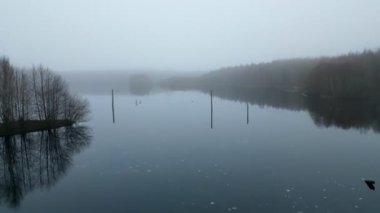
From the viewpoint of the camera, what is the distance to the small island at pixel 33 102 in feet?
100

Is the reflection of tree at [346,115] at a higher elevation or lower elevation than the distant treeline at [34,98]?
lower

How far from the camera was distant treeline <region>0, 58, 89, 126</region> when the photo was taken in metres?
31.1

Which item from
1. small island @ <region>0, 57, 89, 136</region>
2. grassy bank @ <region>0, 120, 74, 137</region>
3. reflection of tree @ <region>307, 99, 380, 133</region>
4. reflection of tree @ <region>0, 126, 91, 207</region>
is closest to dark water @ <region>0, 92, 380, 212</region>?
reflection of tree @ <region>0, 126, 91, 207</region>

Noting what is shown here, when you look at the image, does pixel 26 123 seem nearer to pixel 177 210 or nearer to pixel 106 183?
pixel 106 183

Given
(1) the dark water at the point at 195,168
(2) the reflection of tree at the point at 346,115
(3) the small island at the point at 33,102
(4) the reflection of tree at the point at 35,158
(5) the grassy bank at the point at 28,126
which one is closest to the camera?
(1) the dark water at the point at 195,168

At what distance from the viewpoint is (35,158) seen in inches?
848

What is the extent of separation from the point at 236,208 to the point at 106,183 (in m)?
6.29

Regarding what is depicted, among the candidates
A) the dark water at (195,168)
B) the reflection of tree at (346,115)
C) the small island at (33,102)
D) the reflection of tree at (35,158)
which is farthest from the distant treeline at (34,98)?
the reflection of tree at (346,115)

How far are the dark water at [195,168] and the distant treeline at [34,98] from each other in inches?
132

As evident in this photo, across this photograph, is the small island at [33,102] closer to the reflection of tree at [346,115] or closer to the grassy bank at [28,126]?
the grassy bank at [28,126]

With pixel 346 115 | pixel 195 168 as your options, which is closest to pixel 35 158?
pixel 195 168

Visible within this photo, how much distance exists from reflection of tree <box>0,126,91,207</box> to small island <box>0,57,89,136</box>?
176 centimetres

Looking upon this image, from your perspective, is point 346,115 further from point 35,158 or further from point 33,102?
point 33,102

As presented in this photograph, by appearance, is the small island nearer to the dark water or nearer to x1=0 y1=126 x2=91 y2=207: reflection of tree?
x1=0 y1=126 x2=91 y2=207: reflection of tree
